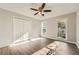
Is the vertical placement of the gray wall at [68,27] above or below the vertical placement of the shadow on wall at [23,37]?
above

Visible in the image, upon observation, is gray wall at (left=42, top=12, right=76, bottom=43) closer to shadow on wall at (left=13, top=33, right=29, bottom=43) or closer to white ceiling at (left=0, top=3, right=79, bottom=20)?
white ceiling at (left=0, top=3, right=79, bottom=20)

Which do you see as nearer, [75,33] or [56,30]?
[75,33]

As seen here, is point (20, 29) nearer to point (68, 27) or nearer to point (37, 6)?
point (37, 6)

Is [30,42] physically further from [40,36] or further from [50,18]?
[50,18]

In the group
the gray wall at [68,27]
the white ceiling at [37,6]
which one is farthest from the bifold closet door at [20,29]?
the gray wall at [68,27]

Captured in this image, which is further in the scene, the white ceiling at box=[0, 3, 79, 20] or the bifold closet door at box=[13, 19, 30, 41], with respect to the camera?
the bifold closet door at box=[13, 19, 30, 41]

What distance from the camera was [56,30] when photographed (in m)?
2.04

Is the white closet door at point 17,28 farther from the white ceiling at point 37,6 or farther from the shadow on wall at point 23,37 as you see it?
the white ceiling at point 37,6

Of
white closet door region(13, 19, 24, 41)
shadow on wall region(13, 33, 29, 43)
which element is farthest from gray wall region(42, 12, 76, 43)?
white closet door region(13, 19, 24, 41)

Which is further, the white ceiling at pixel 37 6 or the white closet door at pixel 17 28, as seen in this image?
the white closet door at pixel 17 28

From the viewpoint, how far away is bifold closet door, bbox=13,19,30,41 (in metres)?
1.92

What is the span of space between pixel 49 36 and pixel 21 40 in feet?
2.13

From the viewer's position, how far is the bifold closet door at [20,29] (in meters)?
1.92

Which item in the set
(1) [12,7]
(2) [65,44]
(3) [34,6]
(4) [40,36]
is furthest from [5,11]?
(2) [65,44]
